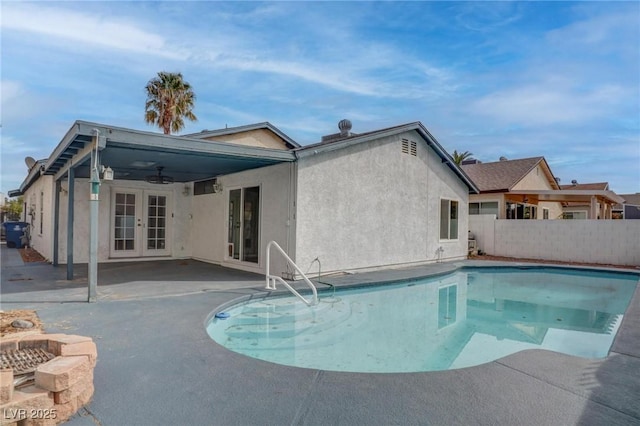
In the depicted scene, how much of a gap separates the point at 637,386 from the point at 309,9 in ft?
33.8

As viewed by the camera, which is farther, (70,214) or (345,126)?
(345,126)

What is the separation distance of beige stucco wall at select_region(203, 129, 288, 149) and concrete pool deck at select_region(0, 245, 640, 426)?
1335cm

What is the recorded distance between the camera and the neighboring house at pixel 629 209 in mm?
30953

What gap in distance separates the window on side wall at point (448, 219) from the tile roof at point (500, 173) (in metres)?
5.64

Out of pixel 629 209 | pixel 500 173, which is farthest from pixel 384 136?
pixel 629 209

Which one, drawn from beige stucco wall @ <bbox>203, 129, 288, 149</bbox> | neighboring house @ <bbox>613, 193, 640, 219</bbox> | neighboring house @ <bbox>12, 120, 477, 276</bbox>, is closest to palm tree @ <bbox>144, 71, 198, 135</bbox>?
beige stucco wall @ <bbox>203, 129, 288, 149</bbox>

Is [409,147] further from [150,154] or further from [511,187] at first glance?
[511,187]

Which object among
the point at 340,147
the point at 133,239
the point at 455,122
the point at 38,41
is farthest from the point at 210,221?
the point at 455,122

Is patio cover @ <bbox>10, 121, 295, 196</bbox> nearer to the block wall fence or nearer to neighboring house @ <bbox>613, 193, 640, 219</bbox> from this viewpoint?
the block wall fence

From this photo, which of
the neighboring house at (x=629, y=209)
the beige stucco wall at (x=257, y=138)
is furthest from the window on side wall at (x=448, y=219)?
the neighboring house at (x=629, y=209)

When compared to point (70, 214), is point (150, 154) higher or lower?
higher

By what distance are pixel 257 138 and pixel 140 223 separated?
24.1ft

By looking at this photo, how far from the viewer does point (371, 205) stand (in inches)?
450

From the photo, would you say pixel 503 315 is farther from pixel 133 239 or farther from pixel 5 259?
pixel 5 259
